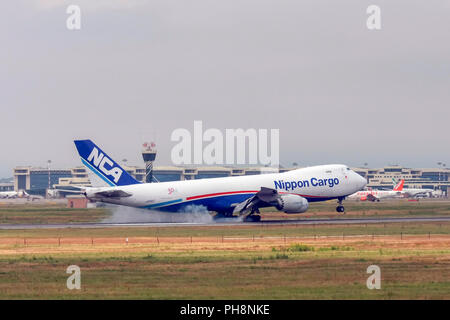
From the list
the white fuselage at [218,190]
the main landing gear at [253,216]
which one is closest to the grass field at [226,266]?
the white fuselage at [218,190]

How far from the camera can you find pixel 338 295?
32.8 meters

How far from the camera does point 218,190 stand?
268 feet

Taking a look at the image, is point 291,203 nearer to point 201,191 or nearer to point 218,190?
point 218,190

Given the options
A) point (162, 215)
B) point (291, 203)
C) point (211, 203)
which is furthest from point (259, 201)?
point (162, 215)

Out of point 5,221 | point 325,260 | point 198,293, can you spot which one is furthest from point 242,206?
point 198,293

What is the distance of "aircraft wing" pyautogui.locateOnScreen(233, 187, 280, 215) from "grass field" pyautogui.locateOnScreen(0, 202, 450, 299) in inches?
381

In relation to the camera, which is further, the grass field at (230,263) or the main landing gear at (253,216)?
the main landing gear at (253,216)

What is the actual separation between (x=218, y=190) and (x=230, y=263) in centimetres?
3725

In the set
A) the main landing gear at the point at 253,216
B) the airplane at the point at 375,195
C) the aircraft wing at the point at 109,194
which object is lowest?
the airplane at the point at 375,195

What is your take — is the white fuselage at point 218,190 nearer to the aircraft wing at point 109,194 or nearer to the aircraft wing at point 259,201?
the aircraft wing at point 109,194

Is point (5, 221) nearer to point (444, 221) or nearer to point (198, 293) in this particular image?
point (444, 221)

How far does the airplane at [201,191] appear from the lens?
80188mm
